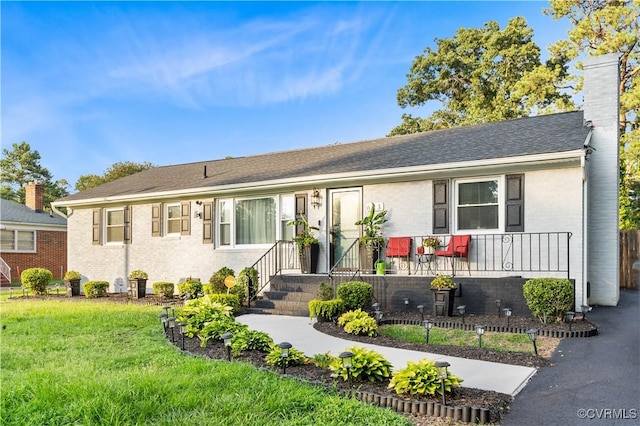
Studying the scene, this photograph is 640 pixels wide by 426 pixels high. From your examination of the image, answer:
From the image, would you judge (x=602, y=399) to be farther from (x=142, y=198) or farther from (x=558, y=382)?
(x=142, y=198)

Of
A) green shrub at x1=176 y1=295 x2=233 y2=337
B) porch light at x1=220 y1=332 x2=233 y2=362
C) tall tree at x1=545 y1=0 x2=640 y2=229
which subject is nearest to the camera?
porch light at x1=220 y1=332 x2=233 y2=362

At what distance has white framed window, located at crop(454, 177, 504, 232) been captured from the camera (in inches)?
384

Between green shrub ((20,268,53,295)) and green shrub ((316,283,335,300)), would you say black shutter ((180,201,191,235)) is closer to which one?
green shrub ((20,268,53,295))

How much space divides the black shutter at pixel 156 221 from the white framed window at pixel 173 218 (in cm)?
19

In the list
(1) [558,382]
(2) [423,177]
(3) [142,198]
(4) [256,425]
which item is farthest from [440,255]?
(3) [142,198]

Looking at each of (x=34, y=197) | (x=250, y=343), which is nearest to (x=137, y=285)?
(x=250, y=343)

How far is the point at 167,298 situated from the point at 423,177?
24.7 feet

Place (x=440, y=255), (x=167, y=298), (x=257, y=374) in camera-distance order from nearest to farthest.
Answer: (x=257, y=374), (x=440, y=255), (x=167, y=298)

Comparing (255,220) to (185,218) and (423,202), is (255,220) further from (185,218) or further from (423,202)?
(423,202)

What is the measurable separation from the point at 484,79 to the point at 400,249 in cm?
1743

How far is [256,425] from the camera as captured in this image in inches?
138

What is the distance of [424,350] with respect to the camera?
617 cm

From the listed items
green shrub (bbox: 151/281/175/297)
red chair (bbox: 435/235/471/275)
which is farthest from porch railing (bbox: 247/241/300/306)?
red chair (bbox: 435/235/471/275)

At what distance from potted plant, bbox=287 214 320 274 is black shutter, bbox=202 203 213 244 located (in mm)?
3095
